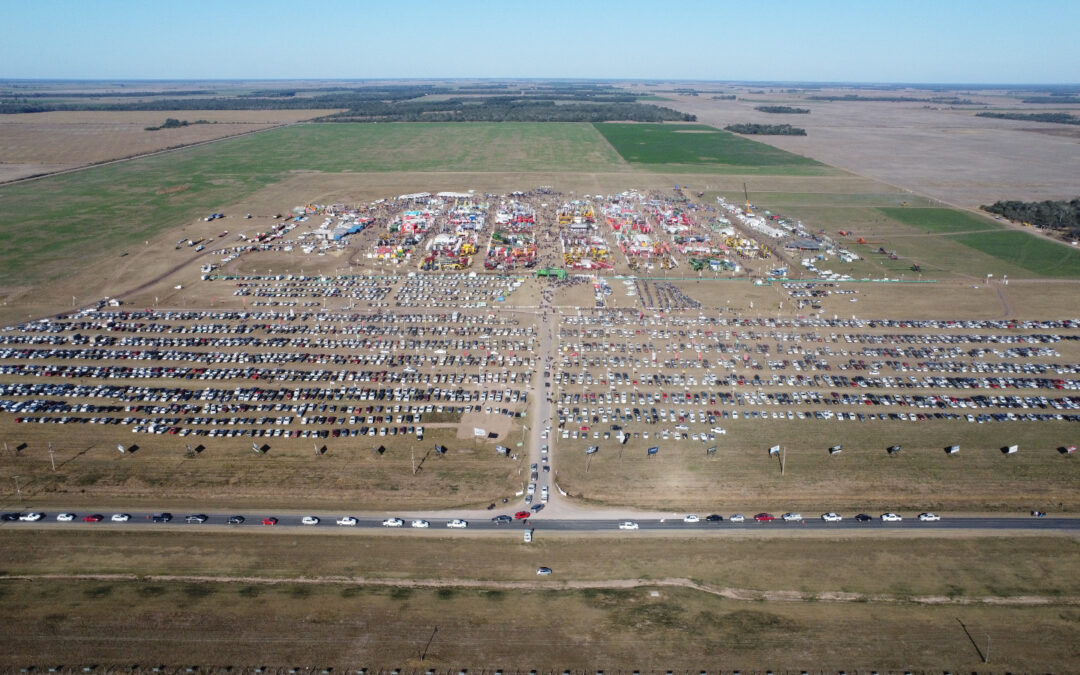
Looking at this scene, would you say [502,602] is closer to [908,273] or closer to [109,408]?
[109,408]

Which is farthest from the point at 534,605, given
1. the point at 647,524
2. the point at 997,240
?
the point at 997,240

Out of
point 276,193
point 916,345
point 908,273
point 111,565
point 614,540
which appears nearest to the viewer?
point 111,565

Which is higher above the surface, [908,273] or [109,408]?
[908,273]

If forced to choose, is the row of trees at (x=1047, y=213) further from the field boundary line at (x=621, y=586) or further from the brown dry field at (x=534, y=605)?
the field boundary line at (x=621, y=586)

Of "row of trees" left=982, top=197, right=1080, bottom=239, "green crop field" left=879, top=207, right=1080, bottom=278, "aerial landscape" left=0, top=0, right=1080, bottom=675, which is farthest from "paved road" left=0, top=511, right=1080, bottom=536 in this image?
"row of trees" left=982, top=197, right=1080, bottom=239

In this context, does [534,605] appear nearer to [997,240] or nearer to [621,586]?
[621,586]

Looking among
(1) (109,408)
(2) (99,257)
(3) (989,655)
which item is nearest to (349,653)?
(3) (989,655)
